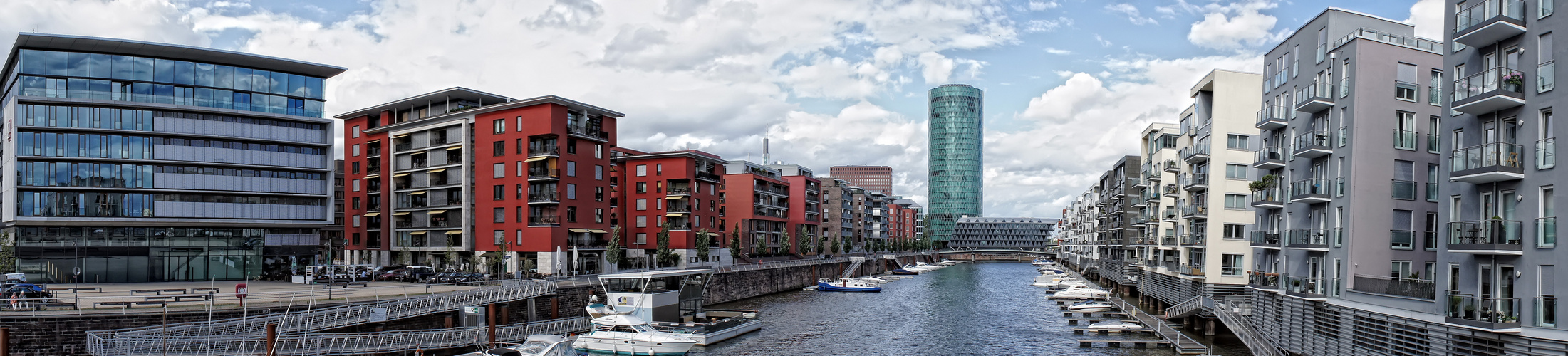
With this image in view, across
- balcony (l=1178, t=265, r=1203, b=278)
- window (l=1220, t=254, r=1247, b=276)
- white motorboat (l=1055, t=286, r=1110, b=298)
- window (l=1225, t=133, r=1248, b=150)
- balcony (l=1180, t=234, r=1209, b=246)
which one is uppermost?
window (l=1225, t=133, r=1248, b=150)

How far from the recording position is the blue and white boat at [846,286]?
Result: 115m

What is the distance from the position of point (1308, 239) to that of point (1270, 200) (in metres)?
5.89

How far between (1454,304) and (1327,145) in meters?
14.0

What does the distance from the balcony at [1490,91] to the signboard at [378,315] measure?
156ft

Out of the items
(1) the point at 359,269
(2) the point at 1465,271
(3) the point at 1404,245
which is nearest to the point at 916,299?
(1) the point at 359,269

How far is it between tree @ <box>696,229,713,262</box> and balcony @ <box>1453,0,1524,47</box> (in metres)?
89.3

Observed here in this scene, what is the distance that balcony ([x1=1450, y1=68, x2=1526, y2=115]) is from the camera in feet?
89.4

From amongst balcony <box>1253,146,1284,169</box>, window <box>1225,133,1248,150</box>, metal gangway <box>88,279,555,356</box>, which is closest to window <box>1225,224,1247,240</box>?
window <box>1225,133,1248,150</box>

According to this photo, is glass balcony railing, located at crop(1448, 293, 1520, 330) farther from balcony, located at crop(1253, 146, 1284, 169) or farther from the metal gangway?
the metal gangway

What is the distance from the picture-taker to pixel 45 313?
42.2m

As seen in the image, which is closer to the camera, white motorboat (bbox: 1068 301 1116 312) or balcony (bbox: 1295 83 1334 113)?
balcony (bbox: 1295 83 1334 113)

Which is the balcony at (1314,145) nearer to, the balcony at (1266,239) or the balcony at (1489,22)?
the balcony at (1266,239)

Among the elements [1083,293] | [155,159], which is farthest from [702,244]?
[155,159]

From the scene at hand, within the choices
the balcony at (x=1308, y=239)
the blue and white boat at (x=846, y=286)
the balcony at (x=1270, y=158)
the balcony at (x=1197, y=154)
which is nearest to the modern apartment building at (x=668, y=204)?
Answer: the blue and white boat at (x=846, y=286)
